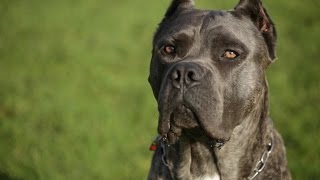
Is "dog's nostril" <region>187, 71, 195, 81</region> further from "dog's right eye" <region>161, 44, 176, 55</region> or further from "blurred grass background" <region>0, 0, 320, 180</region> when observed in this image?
"blurred grass background" <region>0, 0, 320, 180</region>

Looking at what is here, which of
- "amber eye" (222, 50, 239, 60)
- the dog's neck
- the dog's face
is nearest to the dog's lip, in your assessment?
the dog's face

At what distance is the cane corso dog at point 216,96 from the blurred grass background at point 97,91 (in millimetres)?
2105

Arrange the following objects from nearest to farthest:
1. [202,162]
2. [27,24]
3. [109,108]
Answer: [202,162] < [109,108] < [27,24]

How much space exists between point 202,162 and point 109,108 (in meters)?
4.51

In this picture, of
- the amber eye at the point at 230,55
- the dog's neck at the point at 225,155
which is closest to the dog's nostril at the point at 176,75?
the amber eye at the point at 230,55

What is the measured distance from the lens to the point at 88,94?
10.2 meters

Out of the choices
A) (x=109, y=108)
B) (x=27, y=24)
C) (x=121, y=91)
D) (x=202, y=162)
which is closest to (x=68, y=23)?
(x=27, y=24)

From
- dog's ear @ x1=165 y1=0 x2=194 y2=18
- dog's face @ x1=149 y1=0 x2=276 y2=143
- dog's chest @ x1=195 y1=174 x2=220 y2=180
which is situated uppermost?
dog's ear @ x1=165 y1=0 x2=194 y2=18

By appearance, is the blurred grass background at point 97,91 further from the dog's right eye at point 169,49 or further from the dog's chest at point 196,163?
the dog's right eye at point 169,49

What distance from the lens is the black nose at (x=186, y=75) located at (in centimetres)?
459

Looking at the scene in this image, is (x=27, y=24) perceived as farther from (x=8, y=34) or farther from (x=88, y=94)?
(x=88, y=94)

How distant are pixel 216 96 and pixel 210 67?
0.26 metres

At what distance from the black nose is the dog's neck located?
658mm

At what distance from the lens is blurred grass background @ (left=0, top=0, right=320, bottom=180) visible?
767cm
